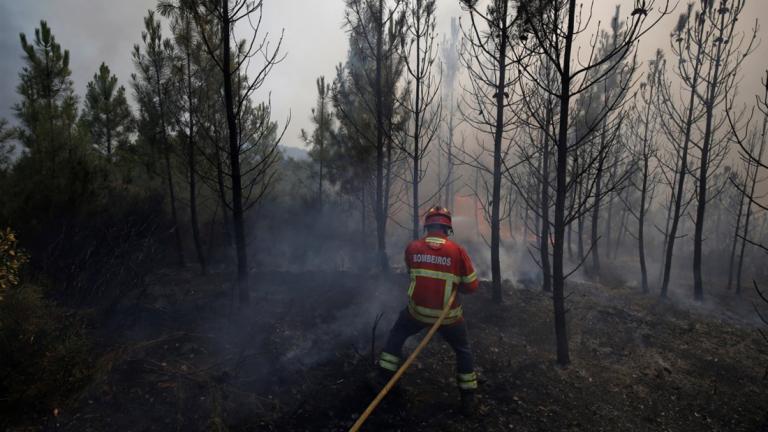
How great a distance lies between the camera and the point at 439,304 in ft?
13.7

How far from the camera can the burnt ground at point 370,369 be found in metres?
3.98

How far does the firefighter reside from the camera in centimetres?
416

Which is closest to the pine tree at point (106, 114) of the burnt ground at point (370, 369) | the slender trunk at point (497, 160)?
the burnt ground at point (370, 369)

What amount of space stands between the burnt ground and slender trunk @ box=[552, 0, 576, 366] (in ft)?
1.88

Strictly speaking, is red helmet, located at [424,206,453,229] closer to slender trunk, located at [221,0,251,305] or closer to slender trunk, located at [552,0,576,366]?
slender trunk, located at [552,0,576,366]

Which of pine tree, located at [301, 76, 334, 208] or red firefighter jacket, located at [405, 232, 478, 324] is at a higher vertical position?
pine tree, located at [301, 76, 334, 208]

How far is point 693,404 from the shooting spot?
486 cm

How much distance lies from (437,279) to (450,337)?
0.68 meters

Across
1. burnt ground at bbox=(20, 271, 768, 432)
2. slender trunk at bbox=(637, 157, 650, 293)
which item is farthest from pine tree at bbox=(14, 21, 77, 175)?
slender trunk at bbox=(637, 157, 650, 293)

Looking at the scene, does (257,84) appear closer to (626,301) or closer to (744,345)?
(744,345)

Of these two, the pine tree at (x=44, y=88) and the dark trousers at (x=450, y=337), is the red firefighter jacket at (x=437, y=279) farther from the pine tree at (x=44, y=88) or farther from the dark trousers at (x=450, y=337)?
the pine tree at (x=44, y=88)

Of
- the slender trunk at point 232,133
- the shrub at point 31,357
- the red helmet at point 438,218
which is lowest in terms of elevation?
the shrub at point 31,357

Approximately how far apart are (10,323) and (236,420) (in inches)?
113

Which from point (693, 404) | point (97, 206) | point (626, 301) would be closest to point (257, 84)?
point (97, 206)
